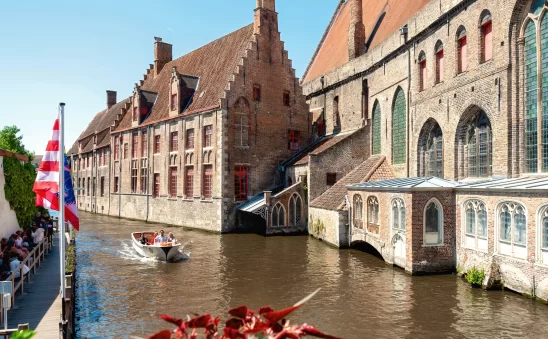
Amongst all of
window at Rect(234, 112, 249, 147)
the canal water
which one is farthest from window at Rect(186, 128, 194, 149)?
the canal water

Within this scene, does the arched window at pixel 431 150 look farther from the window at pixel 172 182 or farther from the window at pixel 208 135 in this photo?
the window at pixel 172 182

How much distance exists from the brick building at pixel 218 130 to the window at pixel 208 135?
7cm

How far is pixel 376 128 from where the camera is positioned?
87.8 ft

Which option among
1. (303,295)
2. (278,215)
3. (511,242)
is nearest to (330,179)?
(278,215)

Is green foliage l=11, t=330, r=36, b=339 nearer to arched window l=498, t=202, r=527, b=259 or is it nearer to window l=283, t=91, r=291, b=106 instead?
arched window l=498, t=202, r=527, b=259

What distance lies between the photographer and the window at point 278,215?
26.5m

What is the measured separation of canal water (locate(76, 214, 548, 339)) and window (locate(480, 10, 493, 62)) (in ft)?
27.3

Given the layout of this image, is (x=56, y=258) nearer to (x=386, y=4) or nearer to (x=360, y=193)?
(x=360, y=193)

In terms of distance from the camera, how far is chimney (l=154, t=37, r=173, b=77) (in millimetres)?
42344

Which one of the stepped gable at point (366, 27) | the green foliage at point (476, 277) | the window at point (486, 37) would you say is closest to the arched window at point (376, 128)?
the stepped gable at point (366, 27)

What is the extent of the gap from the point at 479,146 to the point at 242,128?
1597 centimetres

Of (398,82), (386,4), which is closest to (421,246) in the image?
(398,82)

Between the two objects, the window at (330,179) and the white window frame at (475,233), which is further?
the window at (330,179)

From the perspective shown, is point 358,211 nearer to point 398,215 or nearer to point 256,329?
point 398,215
